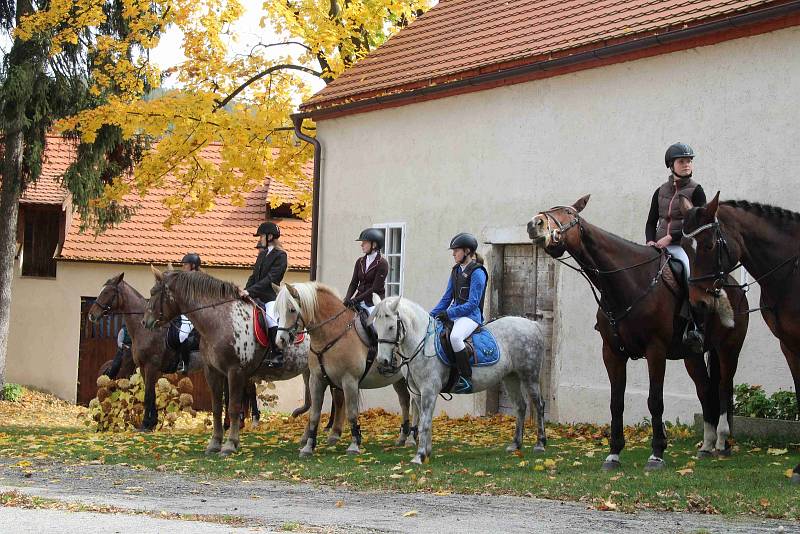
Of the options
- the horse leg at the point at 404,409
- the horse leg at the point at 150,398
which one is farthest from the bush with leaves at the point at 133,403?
the horse leg at the point at 404,409

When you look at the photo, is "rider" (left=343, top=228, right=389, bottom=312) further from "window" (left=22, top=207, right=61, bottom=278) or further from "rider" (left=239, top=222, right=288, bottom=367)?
"window" (left=22, top=207, right=61, bottom=278)

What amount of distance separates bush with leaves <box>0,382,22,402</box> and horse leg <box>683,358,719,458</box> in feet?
70.6

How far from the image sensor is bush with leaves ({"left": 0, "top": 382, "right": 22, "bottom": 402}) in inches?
1153

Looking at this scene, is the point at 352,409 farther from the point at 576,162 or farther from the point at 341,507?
the point at 576,162

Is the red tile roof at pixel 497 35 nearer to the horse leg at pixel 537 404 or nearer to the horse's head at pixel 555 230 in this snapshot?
the horse's head at pixel 555 230

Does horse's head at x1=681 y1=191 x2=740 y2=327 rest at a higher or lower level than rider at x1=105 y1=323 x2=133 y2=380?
higher

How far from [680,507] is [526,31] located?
10595 millimetres

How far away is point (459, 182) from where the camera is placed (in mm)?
18281

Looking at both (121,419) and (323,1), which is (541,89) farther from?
(323,1)

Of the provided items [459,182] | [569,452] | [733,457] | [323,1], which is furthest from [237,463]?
[323,1]

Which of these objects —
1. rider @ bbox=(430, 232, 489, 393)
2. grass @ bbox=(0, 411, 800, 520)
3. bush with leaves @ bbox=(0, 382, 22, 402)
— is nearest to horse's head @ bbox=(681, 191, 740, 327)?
grass @ bbox=(0, 411, 800, 520)

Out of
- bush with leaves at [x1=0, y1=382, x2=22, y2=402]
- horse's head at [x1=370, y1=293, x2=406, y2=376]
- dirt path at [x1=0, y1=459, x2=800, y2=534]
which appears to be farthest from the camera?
bush with leaves at [x1=0, y1=382, x2=22, y2=402]

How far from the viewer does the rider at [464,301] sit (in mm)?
12273

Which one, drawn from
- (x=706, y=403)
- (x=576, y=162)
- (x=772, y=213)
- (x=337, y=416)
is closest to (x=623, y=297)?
(x=772, y=213)
